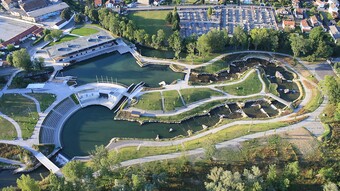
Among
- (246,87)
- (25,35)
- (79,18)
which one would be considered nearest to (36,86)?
(25,35)

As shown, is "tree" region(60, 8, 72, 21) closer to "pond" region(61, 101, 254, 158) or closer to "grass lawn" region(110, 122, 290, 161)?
"pond" region(61, 101, 254, 158)

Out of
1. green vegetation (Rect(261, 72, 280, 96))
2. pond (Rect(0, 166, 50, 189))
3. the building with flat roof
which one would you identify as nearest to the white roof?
the building with flat roof

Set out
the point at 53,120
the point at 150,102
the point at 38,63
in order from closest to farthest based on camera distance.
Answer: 1. the point at 53,120
2. the point at 150,102
3. the point at 38,63

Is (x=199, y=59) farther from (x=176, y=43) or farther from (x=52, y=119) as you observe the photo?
(x=52, y=119)

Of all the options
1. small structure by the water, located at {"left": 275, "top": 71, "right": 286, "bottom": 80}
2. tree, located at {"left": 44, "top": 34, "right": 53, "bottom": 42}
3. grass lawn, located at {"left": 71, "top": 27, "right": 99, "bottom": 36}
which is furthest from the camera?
grass lawn, located at {"left": 71, "top": 27, "right": 99, "bottom": 36}

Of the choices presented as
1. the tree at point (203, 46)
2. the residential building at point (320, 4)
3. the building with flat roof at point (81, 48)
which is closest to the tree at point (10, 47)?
the building with flat roof at point (81, 48)

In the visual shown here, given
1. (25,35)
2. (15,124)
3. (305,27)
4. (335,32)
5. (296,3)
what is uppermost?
(296,3)

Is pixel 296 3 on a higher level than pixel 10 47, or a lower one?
higher
